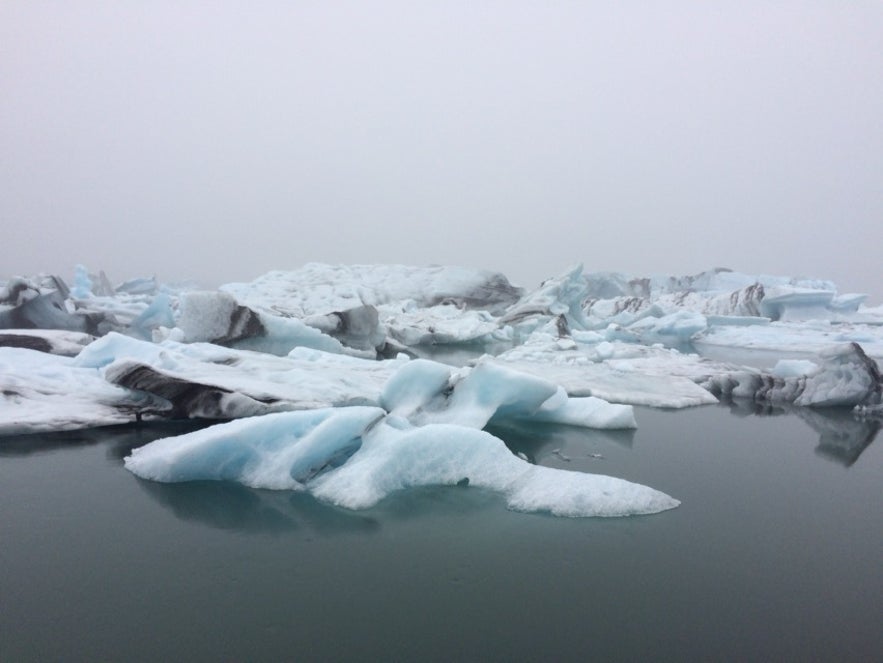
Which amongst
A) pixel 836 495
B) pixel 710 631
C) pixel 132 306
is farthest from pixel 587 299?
pixel 710 631

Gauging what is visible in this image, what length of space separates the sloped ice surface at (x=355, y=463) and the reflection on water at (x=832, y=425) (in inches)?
97.3

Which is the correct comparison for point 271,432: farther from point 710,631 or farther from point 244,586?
point 710,631

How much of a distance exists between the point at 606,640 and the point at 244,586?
1338 mm

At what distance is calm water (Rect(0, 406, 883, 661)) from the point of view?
1.85 meters

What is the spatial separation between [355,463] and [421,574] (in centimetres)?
116

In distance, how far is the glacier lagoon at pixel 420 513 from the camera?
75.6 inches

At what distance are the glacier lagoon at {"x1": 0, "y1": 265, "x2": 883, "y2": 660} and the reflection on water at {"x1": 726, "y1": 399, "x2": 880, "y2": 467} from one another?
44 millimetres

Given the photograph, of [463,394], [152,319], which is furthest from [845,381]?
[152,319]

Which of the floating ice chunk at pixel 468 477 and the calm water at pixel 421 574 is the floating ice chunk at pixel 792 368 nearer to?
the calm water at pixel 421 574

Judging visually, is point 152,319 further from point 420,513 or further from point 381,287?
point 381,287

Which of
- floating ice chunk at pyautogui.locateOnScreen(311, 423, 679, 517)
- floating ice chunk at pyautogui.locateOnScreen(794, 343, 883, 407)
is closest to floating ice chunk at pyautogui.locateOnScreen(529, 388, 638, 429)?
floating ice chunk at pyautogui.locateOnScreen(311, 423, 679, 517)

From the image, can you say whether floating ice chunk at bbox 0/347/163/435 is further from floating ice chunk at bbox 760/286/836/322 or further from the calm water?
floating ice chunk at bbox 760/286/836/322

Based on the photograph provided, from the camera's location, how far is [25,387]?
4.55 meters

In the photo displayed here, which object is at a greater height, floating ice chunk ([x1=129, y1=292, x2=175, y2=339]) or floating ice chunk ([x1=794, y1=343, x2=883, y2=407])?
floating ice chunk ([x1=794, y1=343, x2=883, y2=407])
